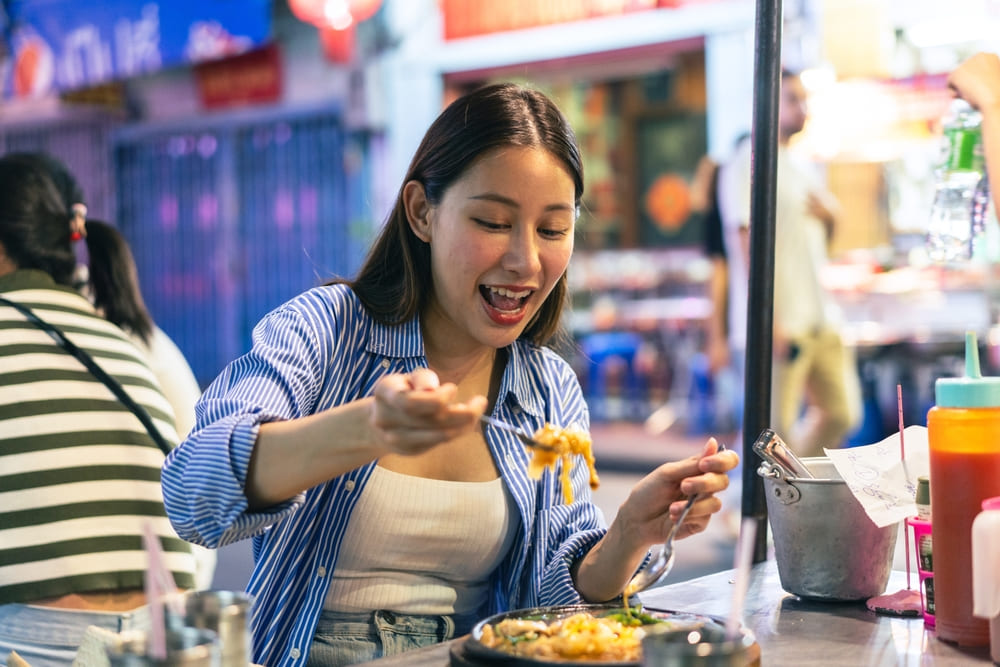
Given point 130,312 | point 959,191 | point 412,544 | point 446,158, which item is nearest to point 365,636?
point 412,544

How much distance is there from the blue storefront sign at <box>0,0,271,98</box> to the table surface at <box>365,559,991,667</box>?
6812mm

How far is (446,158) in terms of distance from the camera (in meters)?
1.69

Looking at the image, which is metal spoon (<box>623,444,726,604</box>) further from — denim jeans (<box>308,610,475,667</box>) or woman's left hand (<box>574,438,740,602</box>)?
denim jeans (<box>308,610,475,667</box>)

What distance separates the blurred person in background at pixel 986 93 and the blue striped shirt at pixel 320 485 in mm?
789

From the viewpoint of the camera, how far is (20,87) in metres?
9.10

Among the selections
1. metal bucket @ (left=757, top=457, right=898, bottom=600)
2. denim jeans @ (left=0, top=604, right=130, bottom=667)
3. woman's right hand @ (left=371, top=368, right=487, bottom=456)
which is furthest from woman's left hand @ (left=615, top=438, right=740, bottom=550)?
denim jeans @ (left=0, top=604, right=130, bottom=667)

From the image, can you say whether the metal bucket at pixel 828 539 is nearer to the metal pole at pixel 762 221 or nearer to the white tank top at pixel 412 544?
the metal pole at pixel 762 221

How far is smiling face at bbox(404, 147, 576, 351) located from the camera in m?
1.62

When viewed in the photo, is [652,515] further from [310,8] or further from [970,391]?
[310,8]

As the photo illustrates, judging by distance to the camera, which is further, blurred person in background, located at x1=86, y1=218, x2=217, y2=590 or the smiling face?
blurred person in background, located at x1=86, y1=218, x2=217, y2=590

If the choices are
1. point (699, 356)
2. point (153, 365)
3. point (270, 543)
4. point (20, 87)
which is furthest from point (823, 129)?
point (20, 87)

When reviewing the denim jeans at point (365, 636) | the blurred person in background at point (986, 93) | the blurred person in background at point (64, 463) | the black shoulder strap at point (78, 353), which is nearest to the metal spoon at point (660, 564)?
the denim jeans at point (365, 636)

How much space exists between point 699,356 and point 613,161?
286 centimetres

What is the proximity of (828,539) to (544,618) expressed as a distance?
Result: 18.3 inches
